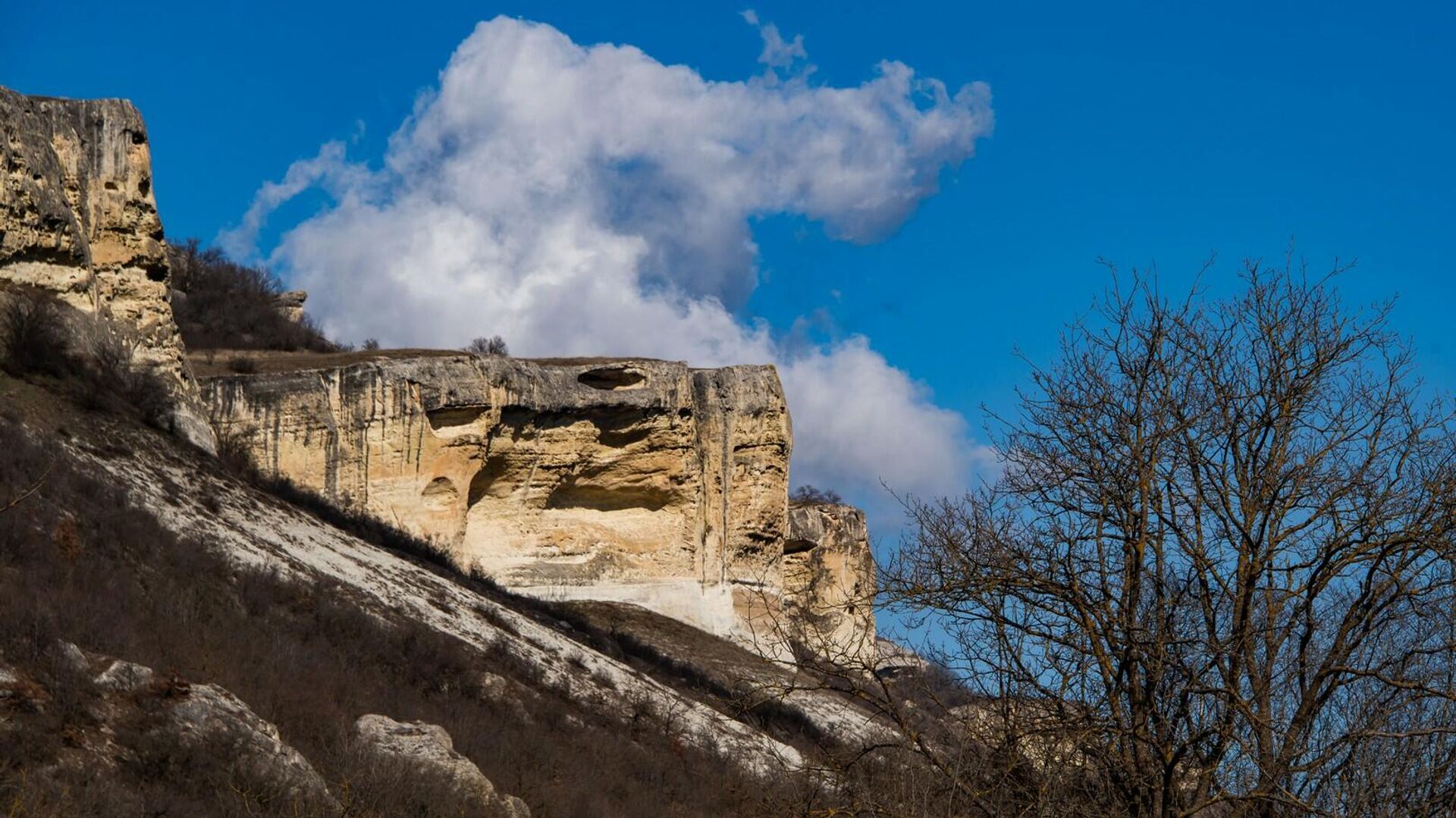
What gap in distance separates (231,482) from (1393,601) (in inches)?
800

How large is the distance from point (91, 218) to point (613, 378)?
49.2ft

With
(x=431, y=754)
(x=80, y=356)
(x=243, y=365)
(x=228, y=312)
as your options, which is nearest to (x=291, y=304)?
(x=228, y=312)

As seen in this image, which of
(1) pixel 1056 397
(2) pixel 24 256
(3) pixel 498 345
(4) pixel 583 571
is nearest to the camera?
(1) pixel 1056 397

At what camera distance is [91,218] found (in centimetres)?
2947

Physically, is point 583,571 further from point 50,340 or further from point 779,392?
point 50,340

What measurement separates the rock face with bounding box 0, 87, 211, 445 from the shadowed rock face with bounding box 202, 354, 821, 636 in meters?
4.59

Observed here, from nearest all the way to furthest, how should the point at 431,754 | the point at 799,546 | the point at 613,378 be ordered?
the point at 431,754, the point at 613,378, the point at 799,546

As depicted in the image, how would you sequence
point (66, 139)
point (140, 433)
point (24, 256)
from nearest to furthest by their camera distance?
point (140, 433) < point (24, 256) < point (66, 139)

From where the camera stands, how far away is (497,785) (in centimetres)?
1636

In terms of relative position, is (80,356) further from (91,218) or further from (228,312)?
(228,312)

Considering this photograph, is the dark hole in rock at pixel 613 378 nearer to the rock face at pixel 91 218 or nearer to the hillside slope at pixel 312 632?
the rock face at pixel 91 218

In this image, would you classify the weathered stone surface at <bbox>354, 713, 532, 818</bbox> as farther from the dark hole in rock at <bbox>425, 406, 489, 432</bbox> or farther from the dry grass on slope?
the dark hole in rock at <bbox>425, 406, 489, 432</bbox>

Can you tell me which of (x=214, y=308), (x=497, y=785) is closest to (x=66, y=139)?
(x=497, y=785)

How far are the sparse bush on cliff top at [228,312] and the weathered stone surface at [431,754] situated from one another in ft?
92.6
